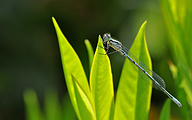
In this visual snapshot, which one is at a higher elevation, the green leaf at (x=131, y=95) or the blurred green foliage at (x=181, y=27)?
the blurred green foliage at (x=181, y=27)

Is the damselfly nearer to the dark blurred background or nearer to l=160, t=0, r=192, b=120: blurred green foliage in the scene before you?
l=160, t=0, r=192, b=120: blurred green foliage

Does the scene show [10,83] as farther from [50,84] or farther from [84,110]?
[84,110]

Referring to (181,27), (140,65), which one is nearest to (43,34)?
(181,27)

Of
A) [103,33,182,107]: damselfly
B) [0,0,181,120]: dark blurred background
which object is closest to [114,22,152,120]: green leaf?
[103,33,182,107]: damselfly

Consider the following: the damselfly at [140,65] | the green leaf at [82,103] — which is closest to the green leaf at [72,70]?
the green leaf at [82,103]

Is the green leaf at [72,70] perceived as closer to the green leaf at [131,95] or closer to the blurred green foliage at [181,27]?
the green leaf at [131,95]

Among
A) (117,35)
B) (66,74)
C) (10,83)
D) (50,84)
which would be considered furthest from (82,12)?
(66,74)
